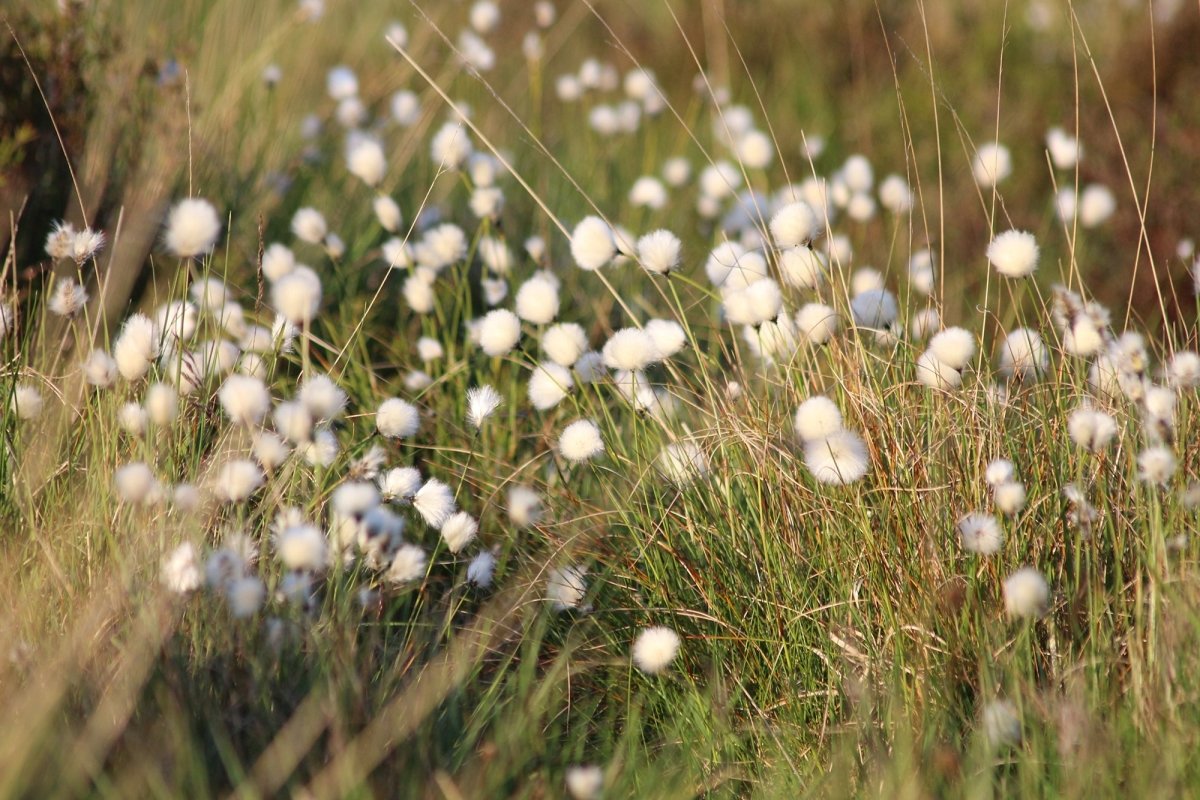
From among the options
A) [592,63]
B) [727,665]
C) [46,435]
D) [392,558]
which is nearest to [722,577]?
[727,665]

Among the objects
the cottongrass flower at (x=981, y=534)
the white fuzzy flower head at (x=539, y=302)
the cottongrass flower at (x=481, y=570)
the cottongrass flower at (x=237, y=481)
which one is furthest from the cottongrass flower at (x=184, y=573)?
the cottongrass flower at (x=981, y=534)

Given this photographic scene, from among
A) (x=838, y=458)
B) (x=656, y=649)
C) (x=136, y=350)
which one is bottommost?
(x=656, y=649)

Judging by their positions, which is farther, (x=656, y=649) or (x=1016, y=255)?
(x=1016, y=255)

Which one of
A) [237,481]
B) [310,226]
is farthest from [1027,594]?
[310,226]

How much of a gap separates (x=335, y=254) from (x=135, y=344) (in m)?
0.97

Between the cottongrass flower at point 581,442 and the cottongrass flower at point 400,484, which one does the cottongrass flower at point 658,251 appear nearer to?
the cottongrass flower at point 581,442

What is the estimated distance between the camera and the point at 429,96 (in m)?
4.44

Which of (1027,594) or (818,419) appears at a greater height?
(818,419)

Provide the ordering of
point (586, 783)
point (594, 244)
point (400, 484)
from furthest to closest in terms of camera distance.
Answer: point (594, 244) → point (400, 484) → point (586, 783)

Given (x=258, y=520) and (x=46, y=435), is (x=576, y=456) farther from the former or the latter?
(x=46, y=435)

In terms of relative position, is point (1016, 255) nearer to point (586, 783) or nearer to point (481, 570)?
point (481, 570)

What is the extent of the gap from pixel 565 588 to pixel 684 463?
324 mm

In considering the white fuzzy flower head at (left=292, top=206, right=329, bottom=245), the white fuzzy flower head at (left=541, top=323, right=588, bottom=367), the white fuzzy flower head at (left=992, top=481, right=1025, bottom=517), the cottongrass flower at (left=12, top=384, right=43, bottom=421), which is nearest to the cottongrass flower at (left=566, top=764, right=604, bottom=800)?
the white fuzzy flower head at (left=992, top=481, right=1025, bottom=517)

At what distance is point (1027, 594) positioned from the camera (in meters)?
1.73
